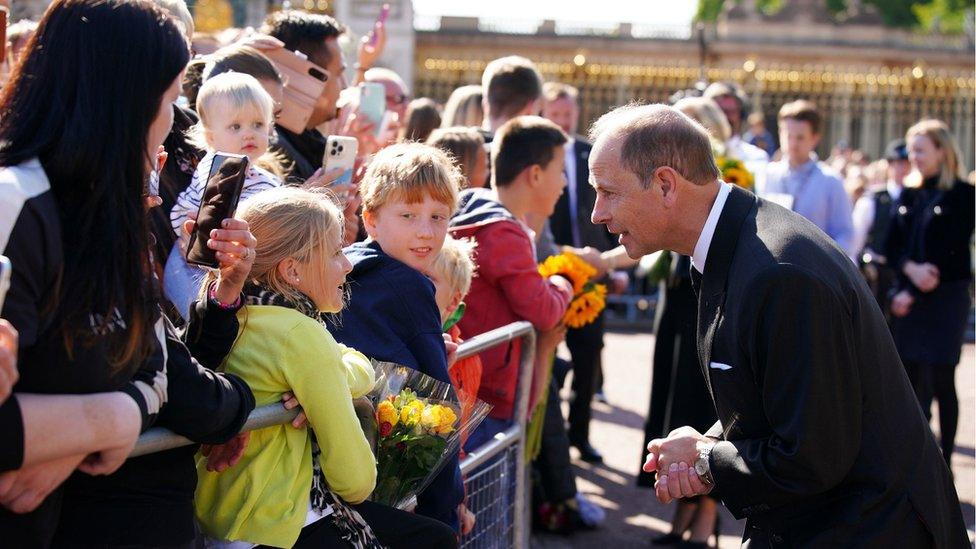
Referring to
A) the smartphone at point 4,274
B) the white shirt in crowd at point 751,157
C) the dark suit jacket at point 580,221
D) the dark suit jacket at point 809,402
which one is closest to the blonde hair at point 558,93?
the dark suit jacket at point 580,221

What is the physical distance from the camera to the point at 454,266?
185 inches

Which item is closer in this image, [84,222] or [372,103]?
[84,222]

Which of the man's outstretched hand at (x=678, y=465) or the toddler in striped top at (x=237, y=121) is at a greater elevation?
the toddler in striped top at (x=237, y=121)

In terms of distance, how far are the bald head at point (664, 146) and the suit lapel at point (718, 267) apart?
0.37ft

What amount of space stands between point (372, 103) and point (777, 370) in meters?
3.66

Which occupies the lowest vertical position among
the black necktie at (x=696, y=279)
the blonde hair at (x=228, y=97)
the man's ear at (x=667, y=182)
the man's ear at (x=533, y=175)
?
the man's ear at (x=533, y=175)

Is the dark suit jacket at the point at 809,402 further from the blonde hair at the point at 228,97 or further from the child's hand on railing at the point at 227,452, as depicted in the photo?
the blonde hair at the point at 228,97

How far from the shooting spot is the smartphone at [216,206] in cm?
304

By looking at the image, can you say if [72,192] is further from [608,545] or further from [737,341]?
[608,545]

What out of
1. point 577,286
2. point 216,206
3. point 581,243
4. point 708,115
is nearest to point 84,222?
point 216,206

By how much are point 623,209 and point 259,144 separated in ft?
4.82

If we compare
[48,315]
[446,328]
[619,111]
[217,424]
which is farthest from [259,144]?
[48,315]

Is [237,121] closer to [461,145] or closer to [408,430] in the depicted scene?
[408,430]

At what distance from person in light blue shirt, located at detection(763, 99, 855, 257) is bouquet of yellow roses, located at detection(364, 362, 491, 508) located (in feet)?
16.0
